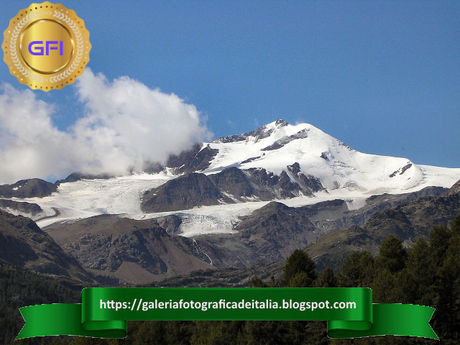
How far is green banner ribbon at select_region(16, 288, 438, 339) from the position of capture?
103 ft

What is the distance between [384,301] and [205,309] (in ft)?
164

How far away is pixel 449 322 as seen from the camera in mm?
71812

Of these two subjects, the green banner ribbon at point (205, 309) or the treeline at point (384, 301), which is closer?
the green banner ribbon at point (205, 309)

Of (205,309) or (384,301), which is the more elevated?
(384,301)

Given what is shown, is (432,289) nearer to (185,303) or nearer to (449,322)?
(449,322)

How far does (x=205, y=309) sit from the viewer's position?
3131cm

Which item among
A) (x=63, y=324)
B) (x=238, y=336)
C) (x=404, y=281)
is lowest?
(x=63, y=324)

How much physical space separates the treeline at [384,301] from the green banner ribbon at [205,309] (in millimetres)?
36797

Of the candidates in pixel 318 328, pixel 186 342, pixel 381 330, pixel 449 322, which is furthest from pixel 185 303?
pixel 186 342

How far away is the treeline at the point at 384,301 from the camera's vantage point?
72.6 meters

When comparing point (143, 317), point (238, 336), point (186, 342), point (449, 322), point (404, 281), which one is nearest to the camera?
point (143, 317)

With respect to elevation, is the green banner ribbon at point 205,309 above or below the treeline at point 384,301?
below

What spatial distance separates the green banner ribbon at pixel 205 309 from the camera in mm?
31359

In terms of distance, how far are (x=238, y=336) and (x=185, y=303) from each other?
5440 cm
